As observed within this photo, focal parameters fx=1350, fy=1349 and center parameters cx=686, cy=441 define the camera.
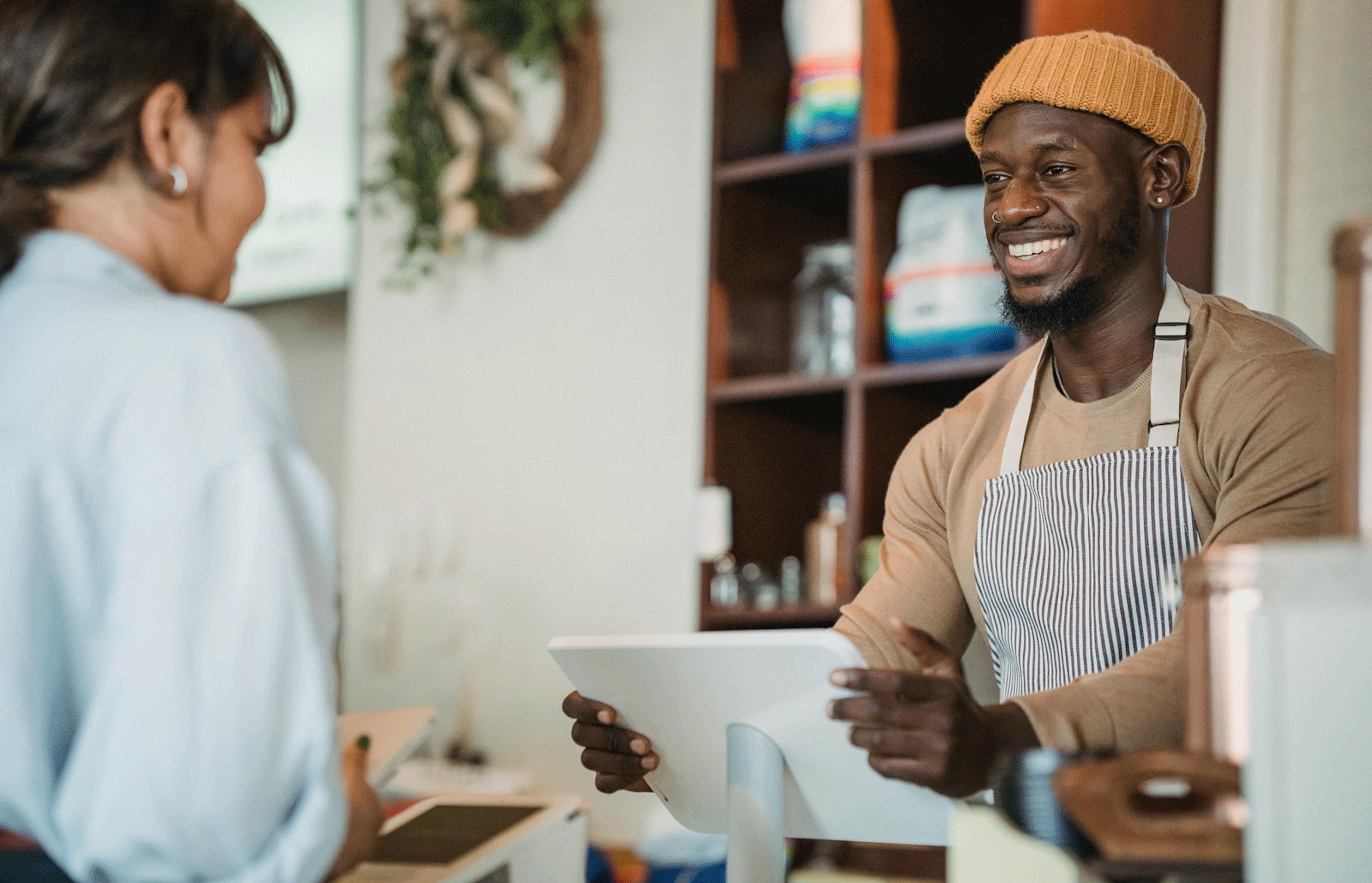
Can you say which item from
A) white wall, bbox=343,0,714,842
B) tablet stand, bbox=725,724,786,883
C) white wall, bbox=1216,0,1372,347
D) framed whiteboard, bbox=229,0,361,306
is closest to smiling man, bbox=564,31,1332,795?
tablet stand, bbox=725,724,786,883

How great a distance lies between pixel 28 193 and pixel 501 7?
7.31 feet

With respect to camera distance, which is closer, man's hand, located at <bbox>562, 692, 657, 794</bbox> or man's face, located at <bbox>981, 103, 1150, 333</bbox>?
man's hand, located at <bbox>562, 692, 657, 794</bbox>

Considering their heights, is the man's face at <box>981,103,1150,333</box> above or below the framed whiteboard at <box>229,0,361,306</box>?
below

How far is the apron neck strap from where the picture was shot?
1612 mm

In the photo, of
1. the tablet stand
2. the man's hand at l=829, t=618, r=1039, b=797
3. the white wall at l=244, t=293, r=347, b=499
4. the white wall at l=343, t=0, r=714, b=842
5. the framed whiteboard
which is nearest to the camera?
the man's hand at l=829, t=618, r=1039, b=797

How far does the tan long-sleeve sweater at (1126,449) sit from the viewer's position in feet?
4.35

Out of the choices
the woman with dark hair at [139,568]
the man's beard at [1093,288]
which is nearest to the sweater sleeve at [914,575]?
the man's beard at [1093,288]

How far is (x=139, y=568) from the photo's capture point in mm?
870

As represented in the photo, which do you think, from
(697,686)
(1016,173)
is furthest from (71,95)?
(1016,173)

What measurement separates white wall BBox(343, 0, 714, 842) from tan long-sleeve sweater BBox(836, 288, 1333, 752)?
1.01 meters

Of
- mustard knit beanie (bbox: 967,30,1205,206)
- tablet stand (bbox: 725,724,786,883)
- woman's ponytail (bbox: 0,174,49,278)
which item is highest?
mustard knit beanie (bbox: 967,30,1205,206)

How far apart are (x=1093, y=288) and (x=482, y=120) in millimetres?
1873

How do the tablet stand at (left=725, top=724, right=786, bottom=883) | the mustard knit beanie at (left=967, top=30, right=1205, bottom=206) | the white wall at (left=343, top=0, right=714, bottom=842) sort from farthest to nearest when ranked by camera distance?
the white wall at (left=343, top=0, right=714, bottom=842)
the mustard knit beanie at (left=967, top=30, right=1205, bottom=206)
the tablet stand at (left=725, top=724, right=786, bottom=883)

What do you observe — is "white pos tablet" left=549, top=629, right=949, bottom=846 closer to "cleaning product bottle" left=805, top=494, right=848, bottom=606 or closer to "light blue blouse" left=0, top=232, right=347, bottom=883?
"light blue blouse" left=0, top=232, right=347, bottom=883
